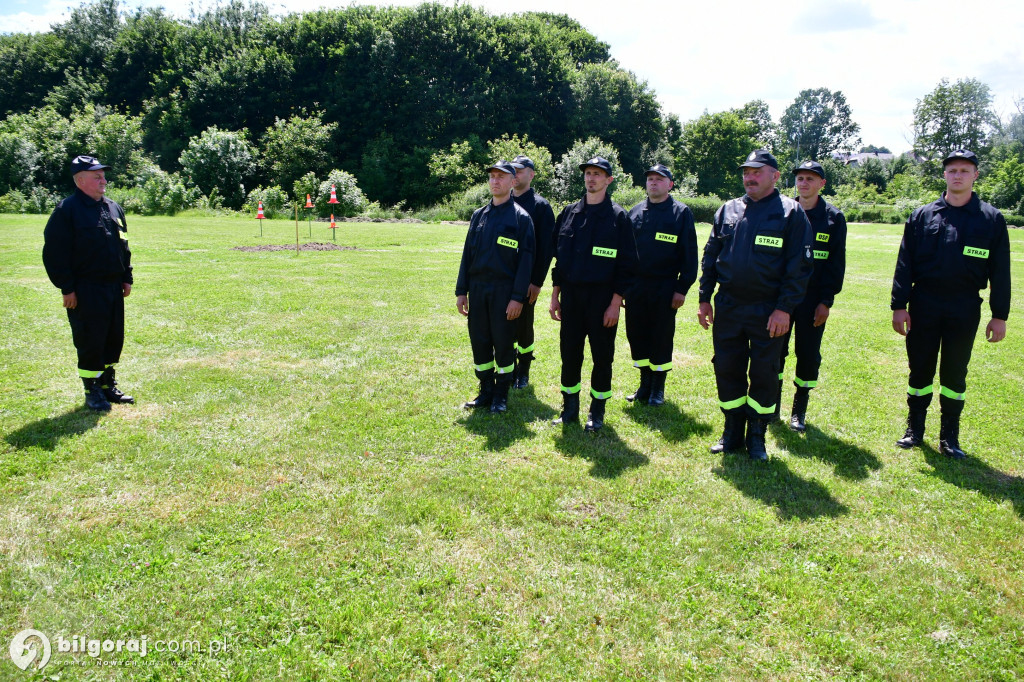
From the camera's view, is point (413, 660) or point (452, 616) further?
point (452, 616)

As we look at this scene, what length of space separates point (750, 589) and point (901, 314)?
10.4 feet

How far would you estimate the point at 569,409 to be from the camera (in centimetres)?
582

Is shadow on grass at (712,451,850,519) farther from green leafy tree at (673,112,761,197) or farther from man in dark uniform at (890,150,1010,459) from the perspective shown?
green leafy tree at (673,112,761,197)

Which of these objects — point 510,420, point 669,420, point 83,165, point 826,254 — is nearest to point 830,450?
point 669,420

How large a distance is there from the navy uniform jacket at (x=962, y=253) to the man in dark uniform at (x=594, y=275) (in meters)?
2.29

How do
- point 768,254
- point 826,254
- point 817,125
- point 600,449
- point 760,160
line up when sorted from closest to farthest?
point 768,254, point 760,160, point 600,449, point 826,254, point 817,125

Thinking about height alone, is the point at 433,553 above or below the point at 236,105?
below

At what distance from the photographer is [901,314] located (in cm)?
527

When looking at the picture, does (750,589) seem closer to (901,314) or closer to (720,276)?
(720,276)

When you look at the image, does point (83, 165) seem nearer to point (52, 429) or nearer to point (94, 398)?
point (94, 398)

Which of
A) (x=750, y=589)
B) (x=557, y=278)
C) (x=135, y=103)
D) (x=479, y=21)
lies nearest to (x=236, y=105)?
(x=135, y=103)

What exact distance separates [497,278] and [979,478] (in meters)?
4.20

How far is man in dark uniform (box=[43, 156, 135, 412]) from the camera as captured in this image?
18.5 ft

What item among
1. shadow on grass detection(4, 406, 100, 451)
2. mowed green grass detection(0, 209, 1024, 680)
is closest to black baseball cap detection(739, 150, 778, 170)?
mowed green grass detection(0, 209, 1024, 680)
